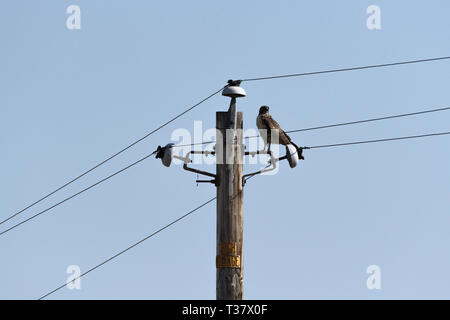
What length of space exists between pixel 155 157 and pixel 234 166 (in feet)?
4.00

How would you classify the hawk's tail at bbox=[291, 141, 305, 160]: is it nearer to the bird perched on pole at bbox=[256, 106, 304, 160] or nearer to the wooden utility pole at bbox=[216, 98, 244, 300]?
the bird perched on pole at bbox=[256, 106, 304, 160]

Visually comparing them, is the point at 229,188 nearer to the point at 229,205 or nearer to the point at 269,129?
the point at 229,205

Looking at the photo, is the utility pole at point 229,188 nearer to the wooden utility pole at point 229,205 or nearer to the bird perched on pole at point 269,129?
the wooden utility pole at point 229,205

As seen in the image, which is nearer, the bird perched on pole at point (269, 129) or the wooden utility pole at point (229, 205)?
the wooden utility pole at point (229, 205)

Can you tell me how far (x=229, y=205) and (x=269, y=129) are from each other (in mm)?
1429

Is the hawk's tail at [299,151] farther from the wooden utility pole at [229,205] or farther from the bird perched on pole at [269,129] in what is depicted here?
the wooden utility pole at [229,205]

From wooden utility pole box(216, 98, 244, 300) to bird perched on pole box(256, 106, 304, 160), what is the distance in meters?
0.67

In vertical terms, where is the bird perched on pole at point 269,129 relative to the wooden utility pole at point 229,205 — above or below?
above

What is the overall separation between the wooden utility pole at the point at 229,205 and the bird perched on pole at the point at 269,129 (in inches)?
26.4

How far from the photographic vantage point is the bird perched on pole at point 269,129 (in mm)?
13688

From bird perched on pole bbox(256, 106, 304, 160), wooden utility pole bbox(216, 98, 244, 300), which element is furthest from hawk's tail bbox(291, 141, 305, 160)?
wooden utility pole bbox(216, 98, 244, 300)

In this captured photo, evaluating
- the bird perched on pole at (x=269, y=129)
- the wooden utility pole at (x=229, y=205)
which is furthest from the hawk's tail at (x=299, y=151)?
the wooden utility pole at (x=229, y=205)
